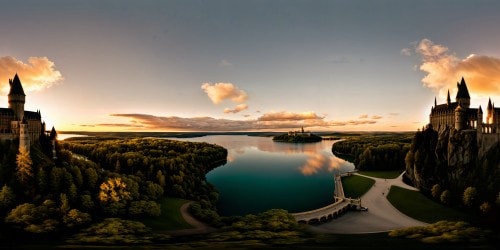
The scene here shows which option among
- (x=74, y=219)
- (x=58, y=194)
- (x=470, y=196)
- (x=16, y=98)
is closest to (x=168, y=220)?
(x=74, y=219)

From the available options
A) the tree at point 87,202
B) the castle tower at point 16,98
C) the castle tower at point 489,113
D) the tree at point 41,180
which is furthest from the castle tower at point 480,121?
the castle tower at point 16,98

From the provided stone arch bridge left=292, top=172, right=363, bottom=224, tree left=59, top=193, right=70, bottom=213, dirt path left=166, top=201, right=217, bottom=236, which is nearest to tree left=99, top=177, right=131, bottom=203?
tree left=59, top=193, right=70, bottom=213

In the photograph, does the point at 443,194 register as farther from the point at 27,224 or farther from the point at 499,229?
the point at 27,224

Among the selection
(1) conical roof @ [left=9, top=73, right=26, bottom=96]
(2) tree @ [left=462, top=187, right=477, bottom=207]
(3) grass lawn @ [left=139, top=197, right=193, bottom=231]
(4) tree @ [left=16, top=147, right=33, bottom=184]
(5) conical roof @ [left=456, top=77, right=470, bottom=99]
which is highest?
(5) conical roof @ [left=456, top=77, right=470, bottom=99]

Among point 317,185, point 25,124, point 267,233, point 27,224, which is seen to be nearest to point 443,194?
point 317,185

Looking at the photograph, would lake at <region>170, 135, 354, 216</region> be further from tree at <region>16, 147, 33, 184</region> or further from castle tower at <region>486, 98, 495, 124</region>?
castle tower at <region>486, 98, 495, 124</region>

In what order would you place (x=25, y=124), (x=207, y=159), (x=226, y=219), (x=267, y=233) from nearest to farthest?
(x=267, y=233), (x=226, y=219), (x=25, y=124), (x=207, y=159)
